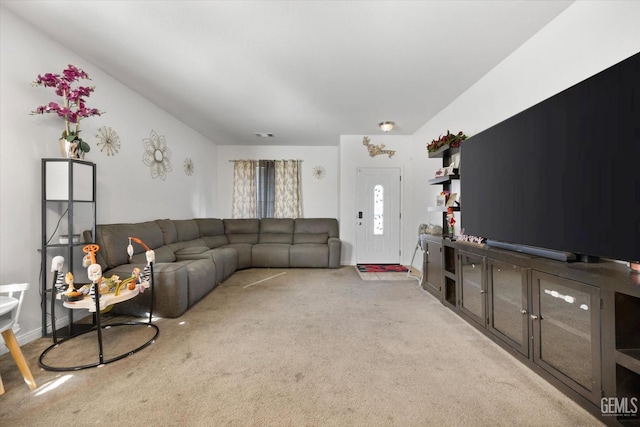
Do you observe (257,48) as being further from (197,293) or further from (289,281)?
(289,281)

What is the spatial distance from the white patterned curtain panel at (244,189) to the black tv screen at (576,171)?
15.6 ft

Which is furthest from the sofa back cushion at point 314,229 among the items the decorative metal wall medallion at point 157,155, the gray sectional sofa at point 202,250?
the decorative metal wall medallion at point 157,155

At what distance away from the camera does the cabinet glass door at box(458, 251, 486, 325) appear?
2.21m

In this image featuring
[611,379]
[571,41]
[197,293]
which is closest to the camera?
[611,379]

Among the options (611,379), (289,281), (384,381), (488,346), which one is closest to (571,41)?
(611,379)

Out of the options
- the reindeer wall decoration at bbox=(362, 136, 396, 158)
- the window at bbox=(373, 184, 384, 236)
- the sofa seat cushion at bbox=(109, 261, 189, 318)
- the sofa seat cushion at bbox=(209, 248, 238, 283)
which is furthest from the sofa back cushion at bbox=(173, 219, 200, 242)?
the reindeer wall decoration at bbox=(362, 136, 396, 158)

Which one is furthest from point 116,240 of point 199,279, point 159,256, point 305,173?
point 305,173

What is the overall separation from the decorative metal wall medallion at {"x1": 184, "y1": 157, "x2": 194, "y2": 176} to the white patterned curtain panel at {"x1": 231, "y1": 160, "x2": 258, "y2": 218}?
1185 millimetres

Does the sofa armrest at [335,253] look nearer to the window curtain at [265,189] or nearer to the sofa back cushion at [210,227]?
the window curtain at [265,189]

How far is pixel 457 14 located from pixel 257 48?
1638mm

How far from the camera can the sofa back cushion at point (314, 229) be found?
539 centimetres

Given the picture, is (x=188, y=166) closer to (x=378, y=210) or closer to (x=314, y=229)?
(x=314, y=229)

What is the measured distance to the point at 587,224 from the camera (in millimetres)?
1363

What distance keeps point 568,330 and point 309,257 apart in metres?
3.84
